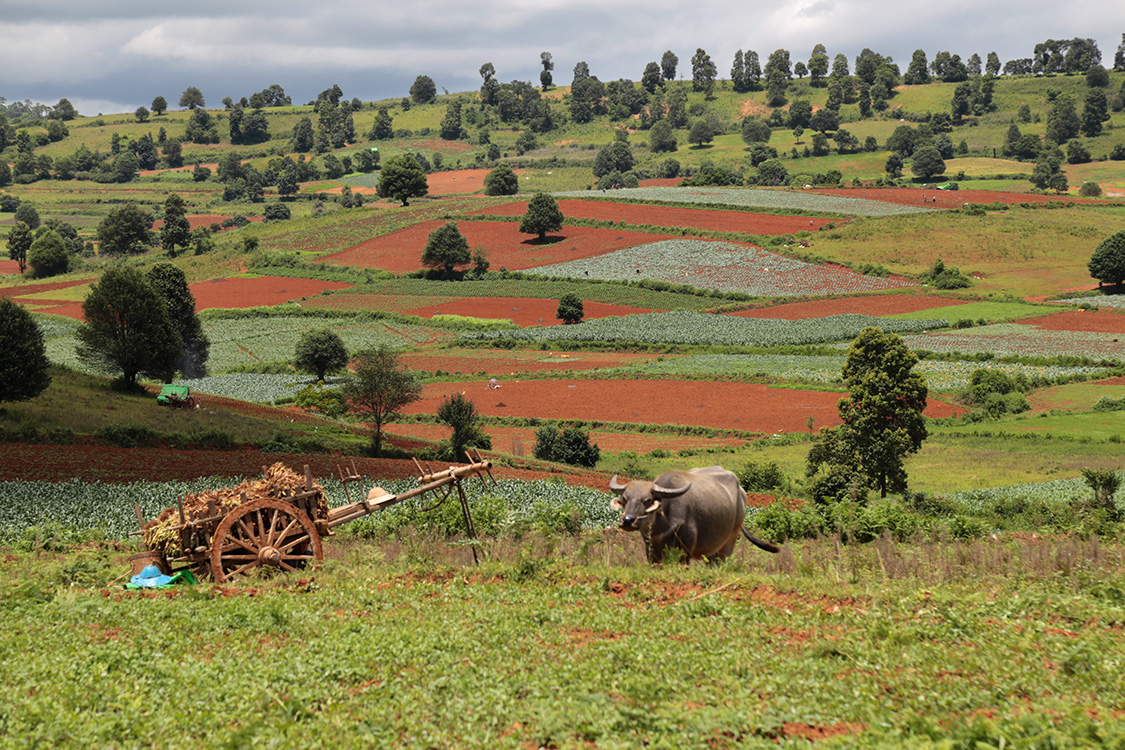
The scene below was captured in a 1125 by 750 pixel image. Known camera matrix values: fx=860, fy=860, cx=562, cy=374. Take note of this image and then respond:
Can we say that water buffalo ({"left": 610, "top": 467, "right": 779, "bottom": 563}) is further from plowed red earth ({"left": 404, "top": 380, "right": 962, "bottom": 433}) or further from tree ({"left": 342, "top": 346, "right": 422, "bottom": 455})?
plowed red earth ({"left": 404, "top": 380, "right": 962, "bottom": 433})

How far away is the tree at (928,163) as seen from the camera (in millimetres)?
165875

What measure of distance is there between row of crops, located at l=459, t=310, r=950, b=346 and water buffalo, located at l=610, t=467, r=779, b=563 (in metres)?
61.8

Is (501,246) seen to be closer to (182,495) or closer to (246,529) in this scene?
(182,495)

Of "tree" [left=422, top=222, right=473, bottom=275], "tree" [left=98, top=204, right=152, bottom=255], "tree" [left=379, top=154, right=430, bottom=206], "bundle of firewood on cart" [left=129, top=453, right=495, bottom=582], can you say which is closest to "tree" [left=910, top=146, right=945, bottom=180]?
"tree" [left=379, top=154, right=430, bottom=206]

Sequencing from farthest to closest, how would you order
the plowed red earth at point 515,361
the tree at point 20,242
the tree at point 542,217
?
the tree at point 20,242
the tree at point 542,217
the plowed red earth at point 515,361

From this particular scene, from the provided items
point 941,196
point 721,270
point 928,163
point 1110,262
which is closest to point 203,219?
point 721,270

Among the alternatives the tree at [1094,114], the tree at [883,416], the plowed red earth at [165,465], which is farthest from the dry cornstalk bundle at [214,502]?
the tree at [1094,114]

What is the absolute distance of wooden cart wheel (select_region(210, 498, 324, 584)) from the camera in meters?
13.8

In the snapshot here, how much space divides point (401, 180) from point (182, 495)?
119m

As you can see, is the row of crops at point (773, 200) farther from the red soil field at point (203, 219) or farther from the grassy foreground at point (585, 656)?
the grassy foreground at point (585, 656)

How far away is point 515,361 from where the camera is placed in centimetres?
7331

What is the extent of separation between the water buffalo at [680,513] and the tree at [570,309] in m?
69.8

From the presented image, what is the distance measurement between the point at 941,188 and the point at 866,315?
78.9 meters

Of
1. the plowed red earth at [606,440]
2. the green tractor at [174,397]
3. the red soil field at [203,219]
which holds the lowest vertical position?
the plowed red earth at [606,440]
